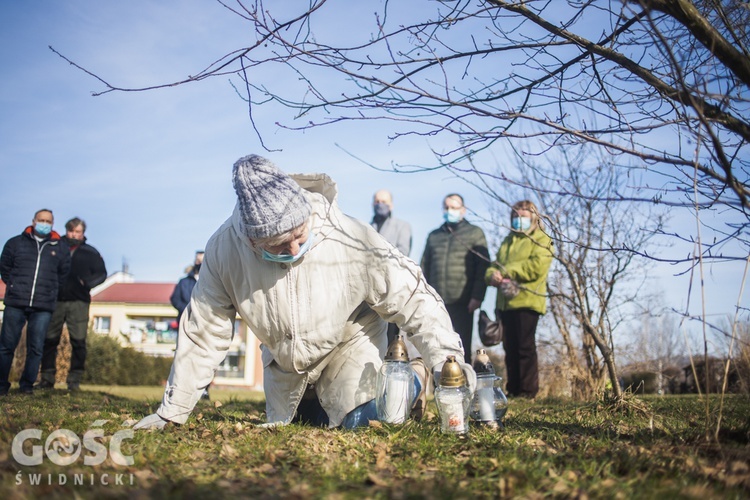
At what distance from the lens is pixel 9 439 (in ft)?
11.1

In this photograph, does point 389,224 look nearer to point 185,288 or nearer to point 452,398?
point 185,288

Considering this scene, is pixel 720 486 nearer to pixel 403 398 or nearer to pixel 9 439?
pixel 403 398

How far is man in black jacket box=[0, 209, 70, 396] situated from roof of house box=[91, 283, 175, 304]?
28.5 metres

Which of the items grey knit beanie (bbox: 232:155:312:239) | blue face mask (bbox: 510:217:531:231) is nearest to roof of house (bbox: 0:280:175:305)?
blue face mask (bbox: 510:217:531:231)

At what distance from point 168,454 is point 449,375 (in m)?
1.47

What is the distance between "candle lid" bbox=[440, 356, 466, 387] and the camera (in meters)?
3.55

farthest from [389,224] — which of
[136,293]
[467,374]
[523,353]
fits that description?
[136,293]

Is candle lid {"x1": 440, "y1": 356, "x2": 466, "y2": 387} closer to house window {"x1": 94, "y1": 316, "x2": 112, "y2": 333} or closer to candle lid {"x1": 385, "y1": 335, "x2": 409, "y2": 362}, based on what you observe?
candle lid {"x1": 385, "y1": 335, "x2": 409, "y2": 362}

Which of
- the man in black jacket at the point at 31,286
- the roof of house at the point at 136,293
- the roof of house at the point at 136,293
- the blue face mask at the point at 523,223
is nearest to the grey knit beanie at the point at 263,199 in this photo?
the blue face mask at the point at 523,223

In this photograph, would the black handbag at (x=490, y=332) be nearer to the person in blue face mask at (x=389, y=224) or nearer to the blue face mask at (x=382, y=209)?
the person in blue face mask at (x=389, y=224)

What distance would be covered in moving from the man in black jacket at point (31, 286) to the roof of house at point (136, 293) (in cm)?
2853

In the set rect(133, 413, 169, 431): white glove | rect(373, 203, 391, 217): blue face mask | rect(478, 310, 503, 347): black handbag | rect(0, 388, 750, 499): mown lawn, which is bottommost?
rect(0, 388, 750, 499): mown lawn

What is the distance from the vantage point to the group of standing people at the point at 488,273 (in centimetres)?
750

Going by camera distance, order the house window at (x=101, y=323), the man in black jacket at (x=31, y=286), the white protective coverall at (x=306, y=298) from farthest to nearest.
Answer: the house window at (x=101, y=323) < the man in black jacket at (x=31, y=286) < the white protective coverall at (x=306, y=298)
